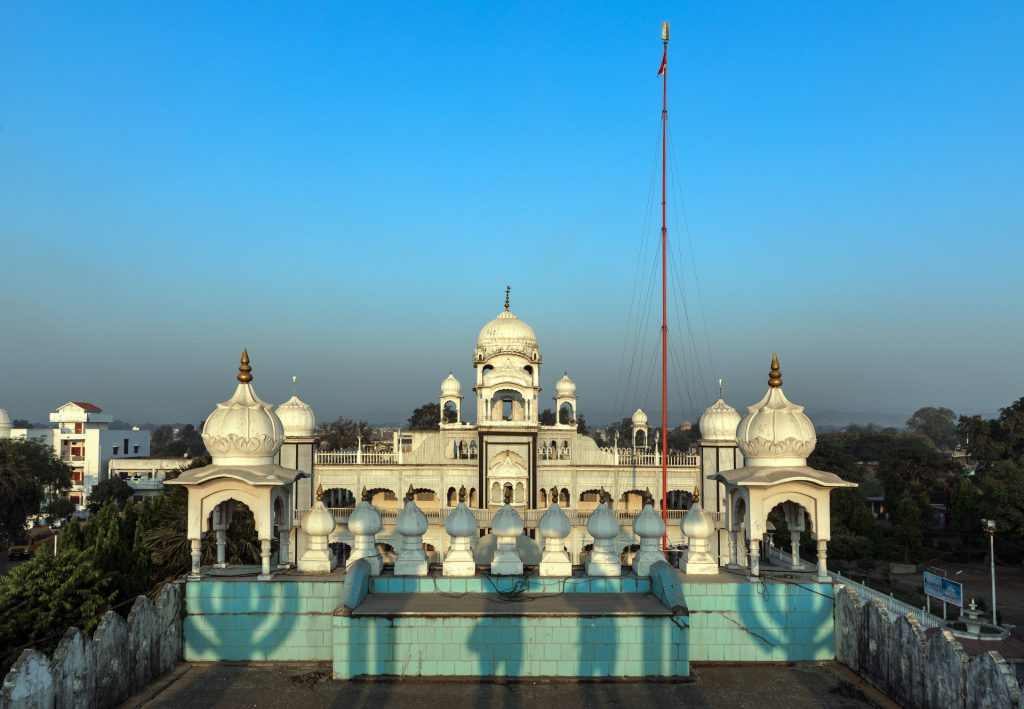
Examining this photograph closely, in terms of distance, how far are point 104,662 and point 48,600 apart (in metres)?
8.50

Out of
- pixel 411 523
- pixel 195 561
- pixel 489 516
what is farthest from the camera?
pixel 489 516

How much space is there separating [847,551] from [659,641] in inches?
1144

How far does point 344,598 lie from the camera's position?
1109 cm

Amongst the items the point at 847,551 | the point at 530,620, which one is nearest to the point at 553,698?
the point at 530,620

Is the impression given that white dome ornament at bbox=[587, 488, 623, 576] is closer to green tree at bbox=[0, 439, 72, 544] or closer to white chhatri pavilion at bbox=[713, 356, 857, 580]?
white chhatri pavilion at bbox=[713, 356, 857, 580]

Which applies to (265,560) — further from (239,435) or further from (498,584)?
(498,584)

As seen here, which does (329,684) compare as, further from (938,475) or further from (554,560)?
(938,475)

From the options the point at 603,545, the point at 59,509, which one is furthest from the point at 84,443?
the point at 603,545

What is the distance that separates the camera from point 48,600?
1667cm

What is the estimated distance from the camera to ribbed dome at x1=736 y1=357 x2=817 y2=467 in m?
13.3

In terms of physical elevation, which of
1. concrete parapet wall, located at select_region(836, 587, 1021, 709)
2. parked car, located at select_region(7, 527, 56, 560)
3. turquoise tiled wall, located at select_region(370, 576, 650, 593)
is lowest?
parked car, located at select_region(7, 527, 56, 560)

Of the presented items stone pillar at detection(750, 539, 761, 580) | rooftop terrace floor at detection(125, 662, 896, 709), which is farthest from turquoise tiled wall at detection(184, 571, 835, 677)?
stone pillar at detection(750, 539, 761, 580)

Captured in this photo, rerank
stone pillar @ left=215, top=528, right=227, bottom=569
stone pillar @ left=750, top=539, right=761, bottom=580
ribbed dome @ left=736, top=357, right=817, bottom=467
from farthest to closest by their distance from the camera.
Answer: stone pillar @ left=215, top=528, right=227, bottom=569
ribbed dome @ left=736, top=357, right=817, bottom=467
stone pillar @ left=750, top=539, right=761, bottom=580

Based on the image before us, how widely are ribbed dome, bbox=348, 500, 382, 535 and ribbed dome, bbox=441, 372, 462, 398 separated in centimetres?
2939
